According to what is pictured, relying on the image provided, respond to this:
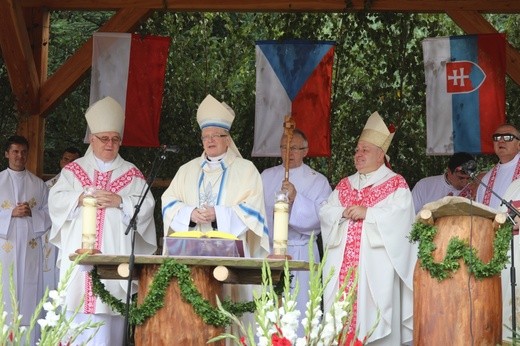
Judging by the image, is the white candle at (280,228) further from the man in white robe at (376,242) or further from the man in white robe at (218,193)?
the man in white robe at (376,242)

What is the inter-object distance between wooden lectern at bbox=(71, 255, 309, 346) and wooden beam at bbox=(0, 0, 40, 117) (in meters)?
4.77

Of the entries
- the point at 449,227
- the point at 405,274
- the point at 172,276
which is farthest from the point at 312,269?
A: the point at 405,274

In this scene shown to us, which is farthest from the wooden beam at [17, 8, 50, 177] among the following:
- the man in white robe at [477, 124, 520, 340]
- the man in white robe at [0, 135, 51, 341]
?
the man in white robe at [477, 124, 520, 340]

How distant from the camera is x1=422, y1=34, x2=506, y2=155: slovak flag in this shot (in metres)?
11.0

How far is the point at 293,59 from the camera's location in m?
11.4

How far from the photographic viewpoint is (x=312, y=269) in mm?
3562

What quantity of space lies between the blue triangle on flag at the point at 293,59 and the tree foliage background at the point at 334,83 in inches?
72.6

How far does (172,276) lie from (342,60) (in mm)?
7733

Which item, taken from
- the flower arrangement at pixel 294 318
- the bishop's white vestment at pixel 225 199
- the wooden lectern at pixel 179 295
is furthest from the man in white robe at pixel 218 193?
the flower arrangement at pixel 294 318

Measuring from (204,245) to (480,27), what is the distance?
18.2ft

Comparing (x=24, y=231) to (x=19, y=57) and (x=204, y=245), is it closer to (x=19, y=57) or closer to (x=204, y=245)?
(x=19, y=57)

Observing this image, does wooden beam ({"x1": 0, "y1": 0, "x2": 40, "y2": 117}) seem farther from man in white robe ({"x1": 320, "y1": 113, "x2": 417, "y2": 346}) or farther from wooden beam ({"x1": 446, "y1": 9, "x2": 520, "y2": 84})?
wooden beam ({"x1": 446, "y1": 9, "x2": 520, "y2": 84})

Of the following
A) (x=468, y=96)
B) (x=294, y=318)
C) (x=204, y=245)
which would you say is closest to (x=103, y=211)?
(x=204, y=245)

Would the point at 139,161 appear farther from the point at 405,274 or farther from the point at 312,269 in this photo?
the point at 312,269
